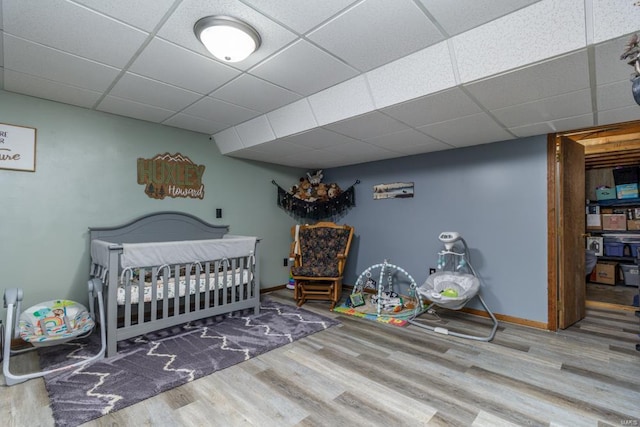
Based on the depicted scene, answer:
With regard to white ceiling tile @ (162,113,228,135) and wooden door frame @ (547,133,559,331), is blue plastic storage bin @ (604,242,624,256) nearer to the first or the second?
wooden door frame @ (547,133,559,331)

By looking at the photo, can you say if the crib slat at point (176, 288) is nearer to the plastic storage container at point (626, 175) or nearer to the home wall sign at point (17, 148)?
the home wall sign at point (17, 148)

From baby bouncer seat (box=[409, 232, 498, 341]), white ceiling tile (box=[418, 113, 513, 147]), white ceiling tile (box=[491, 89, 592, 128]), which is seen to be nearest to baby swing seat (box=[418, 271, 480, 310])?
baby bouncer seat (box=[409, 232, 498, 341])

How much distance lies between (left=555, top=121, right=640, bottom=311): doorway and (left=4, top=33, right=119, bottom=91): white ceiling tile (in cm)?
499

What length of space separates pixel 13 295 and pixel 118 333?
2.47 feet

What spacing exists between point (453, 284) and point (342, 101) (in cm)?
228

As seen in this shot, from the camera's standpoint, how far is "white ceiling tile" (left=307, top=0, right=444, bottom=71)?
5.45ft

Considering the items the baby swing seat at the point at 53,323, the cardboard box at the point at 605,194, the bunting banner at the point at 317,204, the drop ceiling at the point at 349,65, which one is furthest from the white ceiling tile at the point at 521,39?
the cardboard box at the point at 605,194

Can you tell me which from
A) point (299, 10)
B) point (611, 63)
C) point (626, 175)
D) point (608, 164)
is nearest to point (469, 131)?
point (611, 63)

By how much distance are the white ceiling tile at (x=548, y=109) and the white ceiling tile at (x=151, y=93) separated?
2.79 meters

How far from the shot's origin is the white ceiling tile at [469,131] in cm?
275

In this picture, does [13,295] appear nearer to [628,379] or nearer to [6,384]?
[6,384]

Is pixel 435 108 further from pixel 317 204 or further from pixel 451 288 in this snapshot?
pixel 317 204

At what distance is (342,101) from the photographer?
Answer: 2.64 m

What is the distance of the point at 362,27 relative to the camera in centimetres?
181
